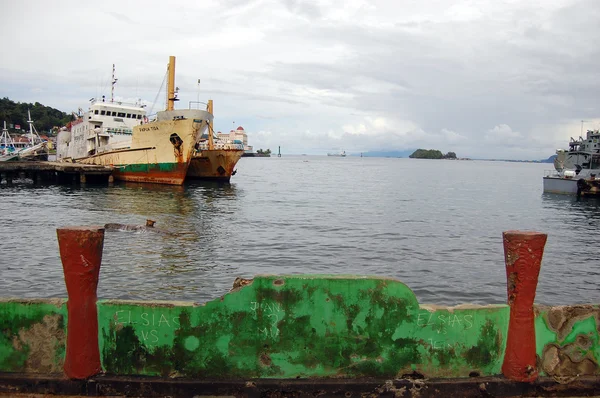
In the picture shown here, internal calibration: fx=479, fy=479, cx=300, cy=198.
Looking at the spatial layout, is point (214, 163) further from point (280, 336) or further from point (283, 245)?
point (280, 336)

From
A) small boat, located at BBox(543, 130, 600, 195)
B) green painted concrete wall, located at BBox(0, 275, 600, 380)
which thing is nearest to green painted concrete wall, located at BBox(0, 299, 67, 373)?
green painted concrete wall, located at BBox(0, 275, 600, 380)

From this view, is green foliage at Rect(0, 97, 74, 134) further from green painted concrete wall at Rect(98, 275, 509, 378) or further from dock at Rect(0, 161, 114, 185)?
green painted concrete wall at Rect(98, 275, 509, 378)

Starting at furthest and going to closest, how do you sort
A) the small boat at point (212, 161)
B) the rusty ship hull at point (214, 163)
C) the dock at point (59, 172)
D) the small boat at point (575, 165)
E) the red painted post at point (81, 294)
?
the rusty ship hull at point (214, 163) < the small boat at point (212, 161) < the small boat at point (575, 165) < the dock at point (59, 172) < the red painted post at point (81, 294)

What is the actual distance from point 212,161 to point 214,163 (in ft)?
0.90

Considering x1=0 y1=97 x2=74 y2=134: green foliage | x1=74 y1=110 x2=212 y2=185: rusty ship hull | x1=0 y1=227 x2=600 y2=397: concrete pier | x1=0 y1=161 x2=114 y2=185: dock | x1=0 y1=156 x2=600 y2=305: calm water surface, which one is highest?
x1=0 y1=97 x2=74 y2=134: green foliage

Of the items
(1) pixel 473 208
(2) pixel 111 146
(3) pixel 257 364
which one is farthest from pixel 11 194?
(3) pixel 257 364

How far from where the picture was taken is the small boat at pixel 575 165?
133 feet

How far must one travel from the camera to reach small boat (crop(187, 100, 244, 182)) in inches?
1645

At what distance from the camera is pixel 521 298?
12.5ft

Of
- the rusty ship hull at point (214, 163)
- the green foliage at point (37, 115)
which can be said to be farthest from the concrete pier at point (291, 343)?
the green foliage at point (37, 115)

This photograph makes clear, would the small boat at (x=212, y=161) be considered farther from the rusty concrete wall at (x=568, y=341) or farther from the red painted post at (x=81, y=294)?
the rusty concrete wall at (x=568, y=341)

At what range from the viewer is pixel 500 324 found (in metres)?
3.88

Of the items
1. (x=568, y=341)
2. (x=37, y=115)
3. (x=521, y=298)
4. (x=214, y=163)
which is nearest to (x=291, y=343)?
(x=521, y=298)

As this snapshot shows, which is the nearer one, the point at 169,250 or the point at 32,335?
the point at 32,335
